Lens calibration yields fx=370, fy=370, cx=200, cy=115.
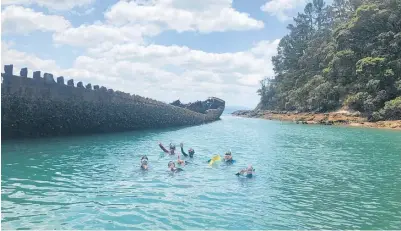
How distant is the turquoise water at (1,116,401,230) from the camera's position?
13508mm

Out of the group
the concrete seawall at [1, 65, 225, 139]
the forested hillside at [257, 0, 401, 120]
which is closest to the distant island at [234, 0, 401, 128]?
the forested hillside at [257, 0, 401, 120]

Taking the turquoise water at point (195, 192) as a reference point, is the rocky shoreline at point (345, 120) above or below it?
above

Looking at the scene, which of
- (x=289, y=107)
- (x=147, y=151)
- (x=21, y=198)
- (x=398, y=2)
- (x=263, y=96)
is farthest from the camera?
(x=263, y=96)

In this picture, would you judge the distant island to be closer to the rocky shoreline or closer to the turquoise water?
the rocky shoreline

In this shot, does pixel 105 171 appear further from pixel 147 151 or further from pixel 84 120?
pixel 84 120

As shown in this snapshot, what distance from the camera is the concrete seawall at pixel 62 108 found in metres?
35.3

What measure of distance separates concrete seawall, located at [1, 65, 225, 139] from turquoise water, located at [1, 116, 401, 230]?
5.38m

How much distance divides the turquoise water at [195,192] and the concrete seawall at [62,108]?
5.38 metres

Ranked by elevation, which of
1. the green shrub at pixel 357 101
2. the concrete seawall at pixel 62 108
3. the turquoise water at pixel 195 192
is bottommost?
the turquoise water at pixel 195 192

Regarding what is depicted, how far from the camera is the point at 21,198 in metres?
15.7

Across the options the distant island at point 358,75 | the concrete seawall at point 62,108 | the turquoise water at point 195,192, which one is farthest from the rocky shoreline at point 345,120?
the concrete seawall at point 62,108

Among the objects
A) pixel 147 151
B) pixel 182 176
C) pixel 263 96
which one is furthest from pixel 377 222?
pixel 263 96

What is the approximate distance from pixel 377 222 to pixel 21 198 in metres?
14.3

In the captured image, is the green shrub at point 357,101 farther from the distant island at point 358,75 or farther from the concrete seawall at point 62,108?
the concrete seawall at point 62,108
